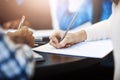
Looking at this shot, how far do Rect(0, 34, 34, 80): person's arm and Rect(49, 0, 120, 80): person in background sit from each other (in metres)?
0.54

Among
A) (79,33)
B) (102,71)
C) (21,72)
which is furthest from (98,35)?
(21,72)

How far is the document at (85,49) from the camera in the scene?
96 centimetres

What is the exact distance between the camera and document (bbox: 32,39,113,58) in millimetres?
963

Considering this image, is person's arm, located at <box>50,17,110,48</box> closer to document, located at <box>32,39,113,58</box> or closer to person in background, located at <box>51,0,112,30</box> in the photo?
document, located at <box>32,39,113,58</box>

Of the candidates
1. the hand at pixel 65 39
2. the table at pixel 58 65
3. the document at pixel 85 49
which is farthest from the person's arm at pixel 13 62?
the hand at pixel 65 39

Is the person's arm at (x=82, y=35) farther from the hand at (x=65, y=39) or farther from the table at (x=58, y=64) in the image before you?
the table at (x=58, y=64)

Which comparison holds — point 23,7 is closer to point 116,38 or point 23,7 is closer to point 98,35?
point 98,35

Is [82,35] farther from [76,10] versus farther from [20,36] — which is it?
[76,10]

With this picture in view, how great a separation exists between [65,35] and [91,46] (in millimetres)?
139

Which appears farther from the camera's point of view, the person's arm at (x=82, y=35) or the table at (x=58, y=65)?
the person's arm at (x=82, y=35)

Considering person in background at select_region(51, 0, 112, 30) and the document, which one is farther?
person in background at select_region(51, 0, 112, 30)

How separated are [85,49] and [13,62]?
1.84 feet

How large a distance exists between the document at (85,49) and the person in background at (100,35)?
3 cm

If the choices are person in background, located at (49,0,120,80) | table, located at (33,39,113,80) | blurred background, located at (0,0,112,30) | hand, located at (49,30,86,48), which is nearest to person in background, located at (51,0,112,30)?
blurred background, located at (0,0,112,30)
